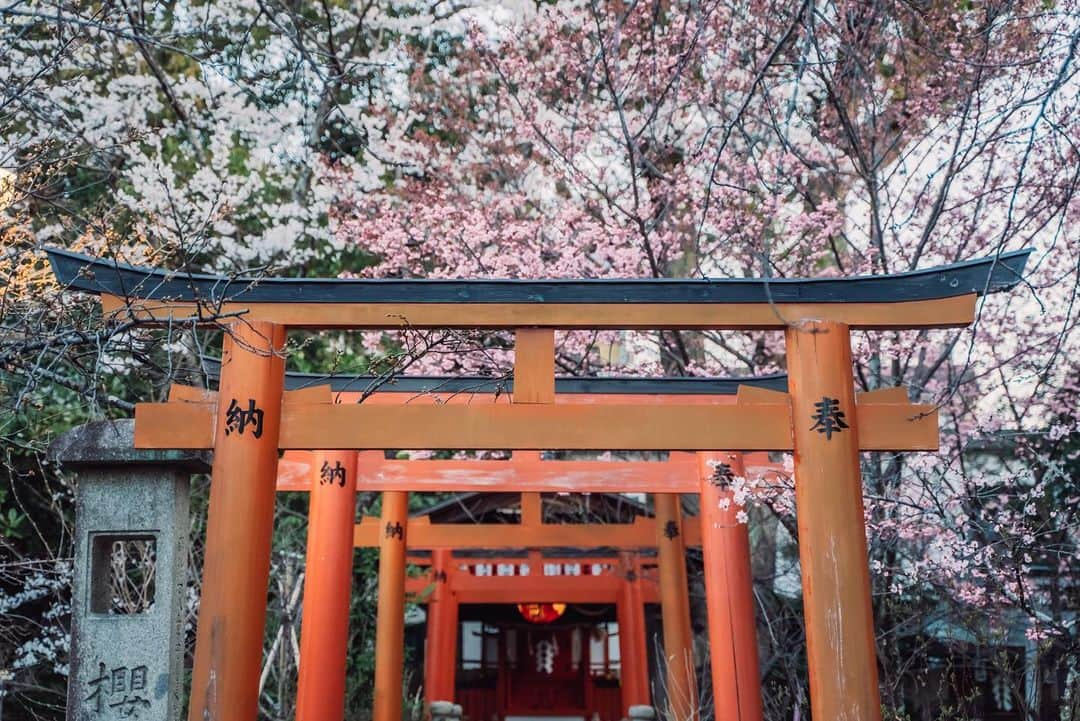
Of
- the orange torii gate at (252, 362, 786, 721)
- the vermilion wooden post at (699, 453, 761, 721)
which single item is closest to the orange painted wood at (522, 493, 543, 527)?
the orange torii gate at (252, 362, 786, 721)

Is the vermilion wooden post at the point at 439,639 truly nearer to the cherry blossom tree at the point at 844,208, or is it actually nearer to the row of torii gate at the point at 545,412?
the cherry blossom tree at the point at 844,208

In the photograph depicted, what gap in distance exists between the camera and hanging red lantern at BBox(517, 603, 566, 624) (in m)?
18.5

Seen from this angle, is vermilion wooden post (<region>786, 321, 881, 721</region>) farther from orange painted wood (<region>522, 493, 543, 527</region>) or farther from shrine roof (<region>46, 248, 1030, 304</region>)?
orange painted wood (<region>522, 493, 543, 527</region>)

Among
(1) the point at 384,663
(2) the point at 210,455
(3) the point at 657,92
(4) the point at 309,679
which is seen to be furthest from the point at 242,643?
(3) the point at 657,92

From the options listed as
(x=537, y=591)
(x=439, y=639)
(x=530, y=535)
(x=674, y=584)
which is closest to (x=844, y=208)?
(x=674, y=584)

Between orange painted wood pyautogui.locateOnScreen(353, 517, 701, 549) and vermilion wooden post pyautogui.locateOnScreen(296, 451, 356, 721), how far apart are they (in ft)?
10.2

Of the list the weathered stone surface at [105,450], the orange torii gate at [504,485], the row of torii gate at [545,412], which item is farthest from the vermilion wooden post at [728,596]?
the weathered stone surface at [105,450]

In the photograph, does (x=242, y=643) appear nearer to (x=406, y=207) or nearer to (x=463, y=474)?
(x=463, y=474)

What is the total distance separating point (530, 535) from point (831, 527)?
6.55 meters

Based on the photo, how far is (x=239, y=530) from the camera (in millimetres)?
5863

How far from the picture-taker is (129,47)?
52.6 feet

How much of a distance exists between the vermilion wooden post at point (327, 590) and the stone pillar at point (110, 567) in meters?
2.67

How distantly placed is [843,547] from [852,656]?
583 mm

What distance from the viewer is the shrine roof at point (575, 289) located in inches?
237
